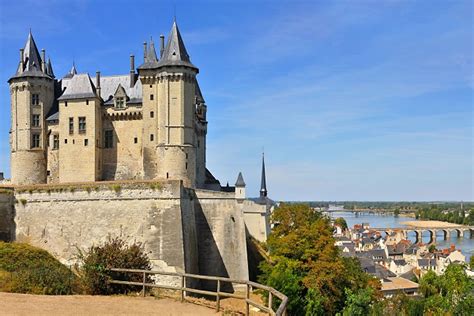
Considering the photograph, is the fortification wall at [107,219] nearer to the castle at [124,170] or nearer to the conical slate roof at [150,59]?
the castle at [124,170]

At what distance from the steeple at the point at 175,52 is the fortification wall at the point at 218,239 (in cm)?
907

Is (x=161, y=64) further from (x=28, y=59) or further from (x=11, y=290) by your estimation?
(x=11, y=290)

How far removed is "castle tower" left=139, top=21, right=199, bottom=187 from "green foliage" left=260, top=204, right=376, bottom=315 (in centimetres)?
764

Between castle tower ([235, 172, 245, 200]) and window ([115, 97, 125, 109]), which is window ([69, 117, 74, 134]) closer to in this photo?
window ([115, 97, 125, 109])

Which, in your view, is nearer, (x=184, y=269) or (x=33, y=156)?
(x=184, y=269)

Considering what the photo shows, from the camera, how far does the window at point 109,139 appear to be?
3644cm

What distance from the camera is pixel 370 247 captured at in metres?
99.3

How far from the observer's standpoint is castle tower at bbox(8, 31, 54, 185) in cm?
3616

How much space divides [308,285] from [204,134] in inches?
699

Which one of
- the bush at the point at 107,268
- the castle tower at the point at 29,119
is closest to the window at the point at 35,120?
the castle tower at the point at 29,119

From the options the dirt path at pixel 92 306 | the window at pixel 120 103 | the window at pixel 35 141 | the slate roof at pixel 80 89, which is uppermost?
the slate roof at pixel 80 89

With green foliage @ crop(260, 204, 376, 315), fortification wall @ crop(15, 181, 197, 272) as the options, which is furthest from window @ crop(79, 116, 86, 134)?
green foliage @ crop(260, 204, 376, 315)

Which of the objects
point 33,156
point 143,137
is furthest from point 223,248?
point 33,156

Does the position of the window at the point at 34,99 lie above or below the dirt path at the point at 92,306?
above
